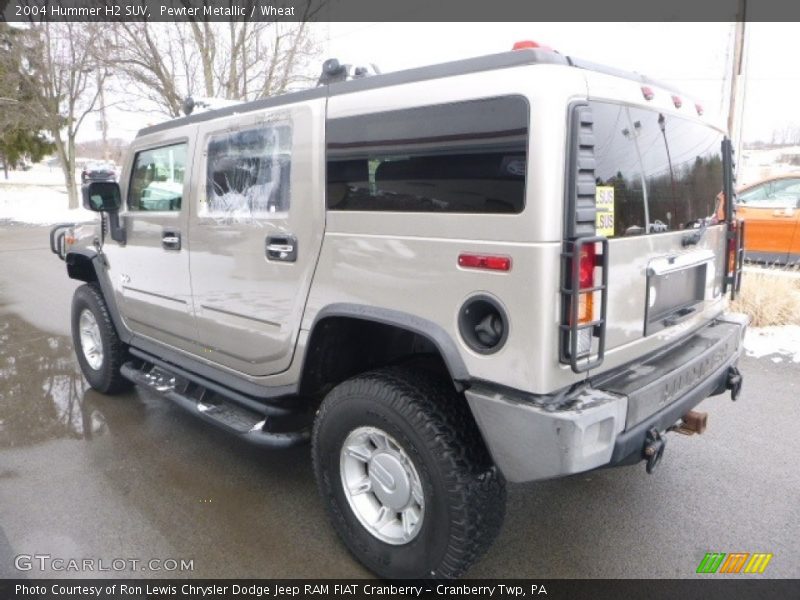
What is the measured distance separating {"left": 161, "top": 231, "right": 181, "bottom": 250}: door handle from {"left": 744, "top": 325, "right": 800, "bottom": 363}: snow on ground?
5.17 metres

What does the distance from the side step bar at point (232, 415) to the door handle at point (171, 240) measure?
835mm

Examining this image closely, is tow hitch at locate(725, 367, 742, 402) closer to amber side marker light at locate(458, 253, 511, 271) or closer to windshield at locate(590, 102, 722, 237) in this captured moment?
windshield at locate(590, 102, 722, 237)

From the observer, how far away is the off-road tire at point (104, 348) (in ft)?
15.3

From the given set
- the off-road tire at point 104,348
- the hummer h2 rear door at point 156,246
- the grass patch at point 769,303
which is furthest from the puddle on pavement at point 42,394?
the grass patch at point 769,303

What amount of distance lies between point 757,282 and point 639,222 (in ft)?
17.0

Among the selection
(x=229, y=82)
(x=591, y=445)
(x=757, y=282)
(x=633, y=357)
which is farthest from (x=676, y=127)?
(x=229, y=82)

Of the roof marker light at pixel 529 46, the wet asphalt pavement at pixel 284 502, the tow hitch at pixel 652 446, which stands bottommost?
the wet asphalt pavement at pixel 284 502

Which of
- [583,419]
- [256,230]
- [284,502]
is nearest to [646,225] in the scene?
[583,419]

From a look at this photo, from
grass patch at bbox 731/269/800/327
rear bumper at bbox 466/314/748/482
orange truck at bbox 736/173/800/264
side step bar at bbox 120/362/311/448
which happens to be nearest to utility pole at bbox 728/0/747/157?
orange truck at bbox 736/173/800/264

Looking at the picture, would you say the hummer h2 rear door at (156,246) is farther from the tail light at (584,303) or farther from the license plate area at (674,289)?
the license plate area at (674,289)

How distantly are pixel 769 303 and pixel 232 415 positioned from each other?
5.83 m

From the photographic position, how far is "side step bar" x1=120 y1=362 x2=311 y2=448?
10.3ft

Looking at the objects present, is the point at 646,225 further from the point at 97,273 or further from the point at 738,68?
the point at 738,68

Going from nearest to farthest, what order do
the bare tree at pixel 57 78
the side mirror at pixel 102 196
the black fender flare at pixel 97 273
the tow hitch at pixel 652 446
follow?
the tow hitch at pixel 652 446 → the side mirror at pixel 102 196 → the black fender flare at pixel 97 273 → the bare tree at pixel 57 78
